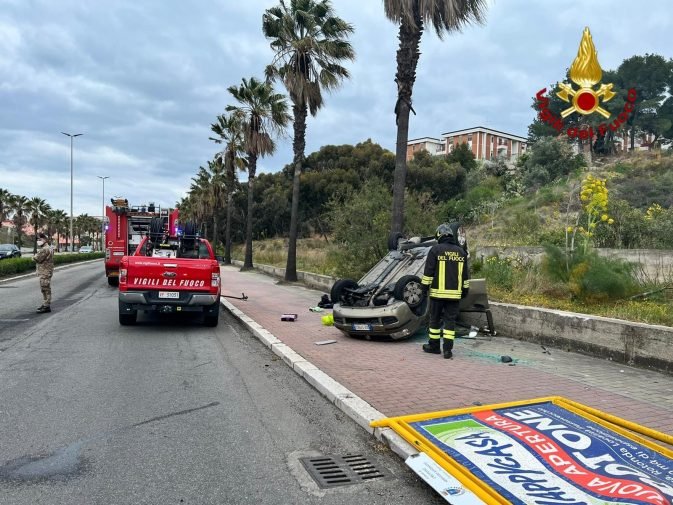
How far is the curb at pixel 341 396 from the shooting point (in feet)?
13.7

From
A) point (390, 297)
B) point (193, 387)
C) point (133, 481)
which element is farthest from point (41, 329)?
point (133, 481)

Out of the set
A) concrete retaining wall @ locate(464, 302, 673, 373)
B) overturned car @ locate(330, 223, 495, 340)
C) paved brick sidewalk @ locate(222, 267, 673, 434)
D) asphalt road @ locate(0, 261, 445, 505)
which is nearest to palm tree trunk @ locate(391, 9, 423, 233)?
overturned car @ locate(330, 223, 495, 340)

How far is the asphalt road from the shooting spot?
3.51m

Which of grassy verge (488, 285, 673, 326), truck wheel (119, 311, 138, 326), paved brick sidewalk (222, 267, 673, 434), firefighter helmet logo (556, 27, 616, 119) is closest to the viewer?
paved brick sidewalk (222, 267, 673, 434)

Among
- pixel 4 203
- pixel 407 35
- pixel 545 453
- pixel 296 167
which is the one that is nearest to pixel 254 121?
pixel 296 167

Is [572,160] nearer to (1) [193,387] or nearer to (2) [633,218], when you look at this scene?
(2) [633,218]

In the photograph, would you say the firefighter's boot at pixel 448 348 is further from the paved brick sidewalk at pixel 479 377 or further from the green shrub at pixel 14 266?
the green shrub at pixel 14 266

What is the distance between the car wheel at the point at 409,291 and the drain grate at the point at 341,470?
433cm

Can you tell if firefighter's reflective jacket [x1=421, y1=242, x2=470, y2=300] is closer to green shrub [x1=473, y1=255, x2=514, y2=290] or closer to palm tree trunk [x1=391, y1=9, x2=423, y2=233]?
green shrub [x1=473, y1=255, x2=514, y2=290]

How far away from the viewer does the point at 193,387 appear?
20.0 ft

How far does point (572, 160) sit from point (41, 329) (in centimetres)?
3876

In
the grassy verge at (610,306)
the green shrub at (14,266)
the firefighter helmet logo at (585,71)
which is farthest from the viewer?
the green shrub at (14,266)

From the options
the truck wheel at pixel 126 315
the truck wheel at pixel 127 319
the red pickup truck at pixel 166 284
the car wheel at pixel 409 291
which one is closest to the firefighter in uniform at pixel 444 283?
the car wheel at pixel 409 291

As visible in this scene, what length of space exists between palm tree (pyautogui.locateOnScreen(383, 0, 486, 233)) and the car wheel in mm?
4139
